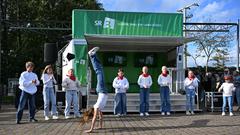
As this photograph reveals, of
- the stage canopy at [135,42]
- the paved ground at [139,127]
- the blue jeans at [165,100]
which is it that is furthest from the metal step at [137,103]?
the paved ground at [139,127]

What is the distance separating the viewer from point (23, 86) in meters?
14.1

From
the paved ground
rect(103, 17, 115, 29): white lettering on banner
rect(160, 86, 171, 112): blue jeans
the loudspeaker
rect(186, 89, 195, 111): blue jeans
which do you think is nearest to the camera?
the paved ground

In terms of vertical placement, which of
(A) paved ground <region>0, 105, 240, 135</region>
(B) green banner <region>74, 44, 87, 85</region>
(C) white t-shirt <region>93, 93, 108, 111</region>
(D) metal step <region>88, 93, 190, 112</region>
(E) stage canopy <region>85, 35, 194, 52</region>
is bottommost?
(A) paved ground <region>0, 105, 240, 135</region>

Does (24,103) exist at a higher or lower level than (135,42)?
lower

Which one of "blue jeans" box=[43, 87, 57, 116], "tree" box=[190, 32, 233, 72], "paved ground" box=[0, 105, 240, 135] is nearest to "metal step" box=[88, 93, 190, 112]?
"blue jeans" box=[43, 87, 57, 116]

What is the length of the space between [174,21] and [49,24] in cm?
1611

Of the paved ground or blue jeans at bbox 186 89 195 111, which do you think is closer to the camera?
the paved ground

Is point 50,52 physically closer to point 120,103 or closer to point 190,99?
point 120,103

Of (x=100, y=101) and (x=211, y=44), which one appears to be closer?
(x=100, y=101)

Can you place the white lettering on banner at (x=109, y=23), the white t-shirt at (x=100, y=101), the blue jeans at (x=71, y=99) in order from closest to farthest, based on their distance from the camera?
the white t-shirt at (x=100, y=101) < the blue jeans at (x=71, y=99) < the white lettering on banner at (x=109, y=23)

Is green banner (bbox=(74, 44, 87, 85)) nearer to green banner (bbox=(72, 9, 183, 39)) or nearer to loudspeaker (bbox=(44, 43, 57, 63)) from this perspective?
green banner (bbox=(72, 9, 183, 39))

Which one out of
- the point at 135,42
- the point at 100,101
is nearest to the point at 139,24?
the point at 135,42

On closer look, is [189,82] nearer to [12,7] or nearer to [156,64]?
[156,64]

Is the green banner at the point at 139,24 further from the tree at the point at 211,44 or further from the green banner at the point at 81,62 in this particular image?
the tree at the point at 211,44
